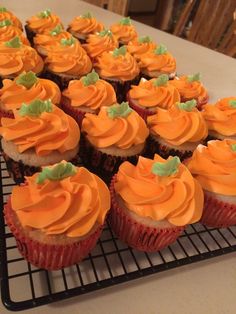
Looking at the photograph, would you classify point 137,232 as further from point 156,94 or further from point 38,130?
point 156,94

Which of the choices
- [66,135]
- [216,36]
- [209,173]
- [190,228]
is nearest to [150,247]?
[190,228]

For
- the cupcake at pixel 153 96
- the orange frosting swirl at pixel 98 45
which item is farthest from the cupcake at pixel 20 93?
the orange frosting swirl at pixel 98 45

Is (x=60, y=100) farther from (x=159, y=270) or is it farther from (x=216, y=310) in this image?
(x=216, y=310)

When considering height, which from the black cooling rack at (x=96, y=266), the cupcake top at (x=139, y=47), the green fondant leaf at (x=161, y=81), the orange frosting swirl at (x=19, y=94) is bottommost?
the black cooling rack at (x=96, y=266)

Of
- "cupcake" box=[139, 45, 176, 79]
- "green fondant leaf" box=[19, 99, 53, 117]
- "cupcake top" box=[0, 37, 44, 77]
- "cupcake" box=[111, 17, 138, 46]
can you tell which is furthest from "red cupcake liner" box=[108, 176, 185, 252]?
"cupcake" box=[111, 17, 138, 46]

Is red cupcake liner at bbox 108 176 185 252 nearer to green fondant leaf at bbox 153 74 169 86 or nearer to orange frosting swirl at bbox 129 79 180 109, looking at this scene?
orange frosting swirl at bbox 129 79 180 109

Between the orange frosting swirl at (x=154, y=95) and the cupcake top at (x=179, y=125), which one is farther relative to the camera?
the orange frosting swirl at (x=154, y=95)

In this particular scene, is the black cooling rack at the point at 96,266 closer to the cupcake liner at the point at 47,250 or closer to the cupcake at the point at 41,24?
the cupcake liner at the point at 47,250

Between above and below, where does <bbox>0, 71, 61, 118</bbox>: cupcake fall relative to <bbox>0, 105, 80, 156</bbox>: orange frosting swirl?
below
